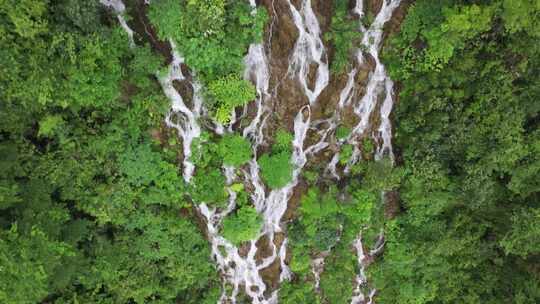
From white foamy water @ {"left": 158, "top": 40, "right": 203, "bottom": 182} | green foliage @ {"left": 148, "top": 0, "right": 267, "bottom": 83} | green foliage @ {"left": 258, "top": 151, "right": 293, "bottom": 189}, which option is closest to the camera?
green foliage @ {"left": 148, "top": 0, "right": 267, "bottom": 83}

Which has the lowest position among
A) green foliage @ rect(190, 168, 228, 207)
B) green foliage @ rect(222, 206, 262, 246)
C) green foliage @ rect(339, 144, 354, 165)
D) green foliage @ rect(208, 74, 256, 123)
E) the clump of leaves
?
green foliage @ rect(222, 206, 262, 246)

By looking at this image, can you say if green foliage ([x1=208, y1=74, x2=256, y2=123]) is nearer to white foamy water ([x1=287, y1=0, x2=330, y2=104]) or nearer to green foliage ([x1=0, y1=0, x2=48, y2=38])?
white foamy water ([x1=287, y1=0, x2=330, y2=104])

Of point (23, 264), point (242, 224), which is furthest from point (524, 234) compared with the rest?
point (23, 264)

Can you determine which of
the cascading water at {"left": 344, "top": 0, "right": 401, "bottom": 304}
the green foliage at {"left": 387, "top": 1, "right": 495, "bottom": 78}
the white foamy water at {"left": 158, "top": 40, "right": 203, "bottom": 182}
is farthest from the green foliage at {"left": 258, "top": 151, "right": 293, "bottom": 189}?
the green foliage at {"left": 387, "top": 1, "right": 495, "bottom": 78}

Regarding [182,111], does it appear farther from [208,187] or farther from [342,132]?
[342,132]

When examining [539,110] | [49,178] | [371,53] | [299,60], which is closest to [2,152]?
[49,178]
